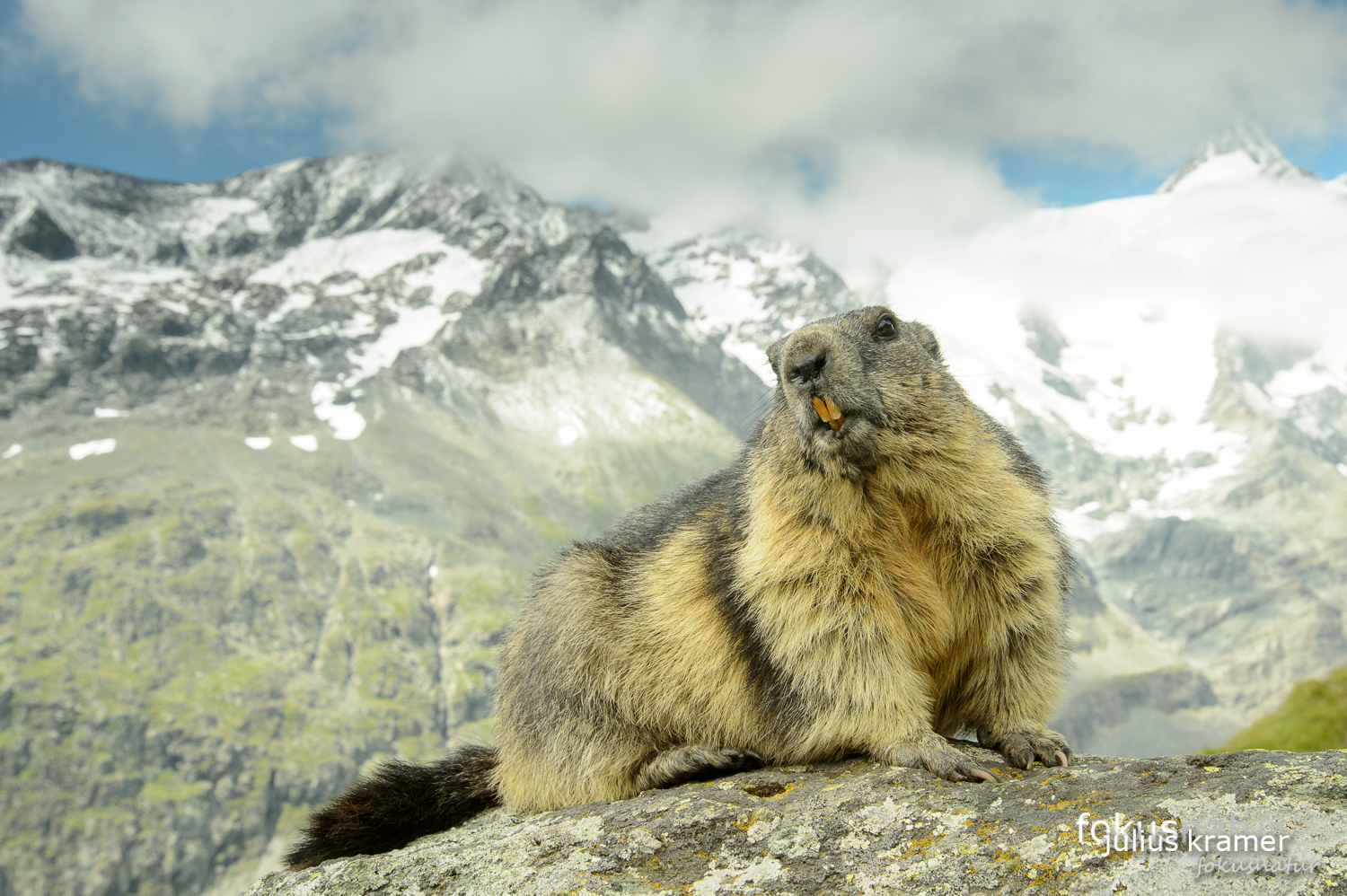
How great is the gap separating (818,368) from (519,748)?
4927 mm

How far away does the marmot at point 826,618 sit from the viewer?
7.11 meters

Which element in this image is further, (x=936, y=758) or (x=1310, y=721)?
(x=1310, y=721)

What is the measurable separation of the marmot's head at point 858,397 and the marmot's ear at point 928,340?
0.77 metres

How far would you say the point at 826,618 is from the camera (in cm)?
706

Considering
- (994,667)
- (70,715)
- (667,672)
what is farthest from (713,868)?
(70,715)

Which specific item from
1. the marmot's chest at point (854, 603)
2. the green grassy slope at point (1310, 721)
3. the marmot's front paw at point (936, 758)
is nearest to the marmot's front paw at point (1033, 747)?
the marmot's front paw at point (936, 758)

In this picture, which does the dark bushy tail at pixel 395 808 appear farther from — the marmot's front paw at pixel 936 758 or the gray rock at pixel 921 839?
the marmot's front paw at pixel 936 758

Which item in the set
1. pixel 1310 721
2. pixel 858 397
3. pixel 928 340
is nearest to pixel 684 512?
pixel 858 397

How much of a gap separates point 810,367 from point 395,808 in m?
5.82

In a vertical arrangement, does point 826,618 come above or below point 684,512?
below

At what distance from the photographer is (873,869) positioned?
16.6 feet

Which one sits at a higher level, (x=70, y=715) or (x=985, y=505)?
(x=985, y=505)

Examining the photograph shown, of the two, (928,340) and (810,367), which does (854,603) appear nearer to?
(810,367)

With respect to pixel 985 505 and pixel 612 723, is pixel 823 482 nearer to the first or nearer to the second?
pixel 985 505
